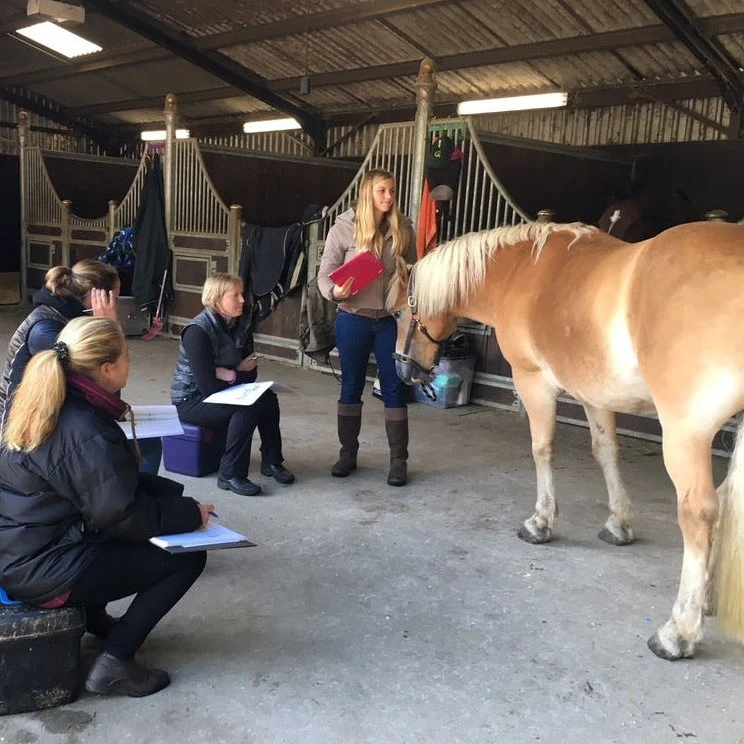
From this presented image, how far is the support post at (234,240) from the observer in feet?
21.0

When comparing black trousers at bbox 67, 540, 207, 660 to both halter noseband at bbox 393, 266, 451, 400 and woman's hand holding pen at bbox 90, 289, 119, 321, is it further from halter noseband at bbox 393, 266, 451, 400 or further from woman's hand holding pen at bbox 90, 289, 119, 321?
halter noseband at bbox 393, 266, 451, 400

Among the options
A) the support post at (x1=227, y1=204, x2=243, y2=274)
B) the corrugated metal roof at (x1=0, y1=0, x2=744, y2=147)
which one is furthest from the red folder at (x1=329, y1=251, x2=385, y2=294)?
the corrugated metal roof at (x1=0, y1=0, x2=744, y2=147)

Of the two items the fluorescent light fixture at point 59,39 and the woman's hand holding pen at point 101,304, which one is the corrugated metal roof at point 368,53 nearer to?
the fluorescent light fixture at point 59,39

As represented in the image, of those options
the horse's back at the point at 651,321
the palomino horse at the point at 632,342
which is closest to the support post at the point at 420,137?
the palomino horse at the point at 632,342

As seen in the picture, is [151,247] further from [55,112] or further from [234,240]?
[55,112]

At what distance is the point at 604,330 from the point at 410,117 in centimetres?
848

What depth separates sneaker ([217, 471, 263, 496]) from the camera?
3.02m

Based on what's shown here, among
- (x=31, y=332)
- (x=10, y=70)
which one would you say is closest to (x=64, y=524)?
(x=31, y=332)

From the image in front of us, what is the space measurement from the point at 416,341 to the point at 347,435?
1.92 ft

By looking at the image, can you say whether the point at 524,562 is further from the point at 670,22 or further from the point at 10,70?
the point at 10,70

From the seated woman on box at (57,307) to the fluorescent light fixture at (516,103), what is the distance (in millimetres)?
6496

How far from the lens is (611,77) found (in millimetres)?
7809

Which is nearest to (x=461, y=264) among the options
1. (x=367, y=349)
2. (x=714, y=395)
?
(x=367, y=349)

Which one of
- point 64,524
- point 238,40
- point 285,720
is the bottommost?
point 285,720
